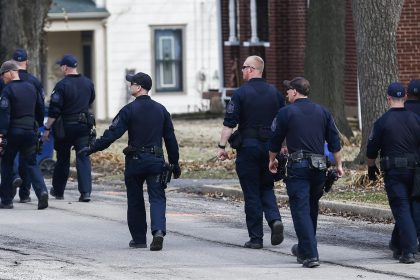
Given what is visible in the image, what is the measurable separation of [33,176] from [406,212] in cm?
639

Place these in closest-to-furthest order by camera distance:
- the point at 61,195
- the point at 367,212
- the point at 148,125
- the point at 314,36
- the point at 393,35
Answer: the point at 148,125 < the point at 367,212 < the point at 61,195 < the point at 393,35 < the point at 314,36

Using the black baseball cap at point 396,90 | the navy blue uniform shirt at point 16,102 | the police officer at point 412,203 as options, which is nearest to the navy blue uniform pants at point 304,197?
the police officer at point 412,203

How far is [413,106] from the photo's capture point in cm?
1487

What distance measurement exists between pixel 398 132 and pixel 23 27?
16902 millimetres

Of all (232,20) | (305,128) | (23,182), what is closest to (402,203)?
(305,128)

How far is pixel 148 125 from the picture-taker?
601 inches

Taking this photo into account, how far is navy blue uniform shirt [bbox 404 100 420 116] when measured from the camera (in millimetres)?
14828

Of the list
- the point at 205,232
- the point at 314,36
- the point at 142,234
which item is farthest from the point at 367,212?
the point at 314,36

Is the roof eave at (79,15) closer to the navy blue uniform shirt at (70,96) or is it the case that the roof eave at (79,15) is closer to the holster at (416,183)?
the navy blue uniform shirt at (70,96)

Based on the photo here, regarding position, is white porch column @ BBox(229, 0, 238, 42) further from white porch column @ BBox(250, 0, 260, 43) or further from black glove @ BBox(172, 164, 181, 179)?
black glove @ BBox(172, 164, 181, 179)

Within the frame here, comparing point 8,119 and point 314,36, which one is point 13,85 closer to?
point 8,119

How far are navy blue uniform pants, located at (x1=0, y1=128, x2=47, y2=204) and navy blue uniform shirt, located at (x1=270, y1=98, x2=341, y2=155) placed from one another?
5600 millimetres

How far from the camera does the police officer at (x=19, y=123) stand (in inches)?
738

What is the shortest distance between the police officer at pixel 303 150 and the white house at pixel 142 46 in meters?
33.1
